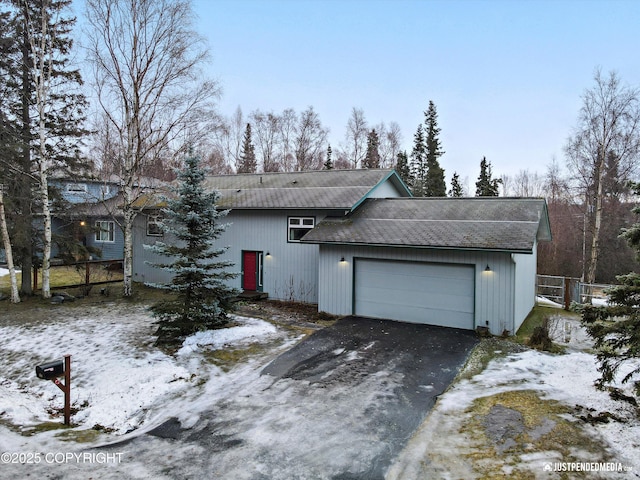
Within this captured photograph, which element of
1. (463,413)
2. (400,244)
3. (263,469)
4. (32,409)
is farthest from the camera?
(400,244)

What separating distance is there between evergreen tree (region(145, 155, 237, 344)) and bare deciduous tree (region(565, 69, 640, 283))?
16.3 meters

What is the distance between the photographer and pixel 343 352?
332 inches

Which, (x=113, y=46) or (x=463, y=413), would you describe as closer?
(x=463, y=413)

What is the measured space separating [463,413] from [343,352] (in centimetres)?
329

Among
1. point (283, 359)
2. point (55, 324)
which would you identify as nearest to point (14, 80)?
point (55, 324)

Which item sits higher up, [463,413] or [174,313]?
[174,313]

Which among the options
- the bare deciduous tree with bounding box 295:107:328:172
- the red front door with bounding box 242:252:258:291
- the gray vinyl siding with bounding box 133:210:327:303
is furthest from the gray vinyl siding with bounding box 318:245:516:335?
the bare deciduous tree with bounding box 295:107:328:172

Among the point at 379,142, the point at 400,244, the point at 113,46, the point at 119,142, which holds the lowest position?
the point at 400,244

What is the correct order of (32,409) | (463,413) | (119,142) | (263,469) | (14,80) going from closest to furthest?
1. (263,469)
2. (463,413)
3. (32,409)
4. (14,80)
5. (119,142)

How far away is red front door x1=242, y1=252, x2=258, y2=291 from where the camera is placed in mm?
14648

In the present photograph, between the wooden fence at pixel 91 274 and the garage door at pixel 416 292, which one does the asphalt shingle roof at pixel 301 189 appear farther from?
the wooden fence at pixel 91 274

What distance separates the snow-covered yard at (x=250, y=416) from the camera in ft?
14.0

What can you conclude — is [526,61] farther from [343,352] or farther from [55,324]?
[55,324]

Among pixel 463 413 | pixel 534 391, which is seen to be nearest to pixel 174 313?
pixel 463 413
